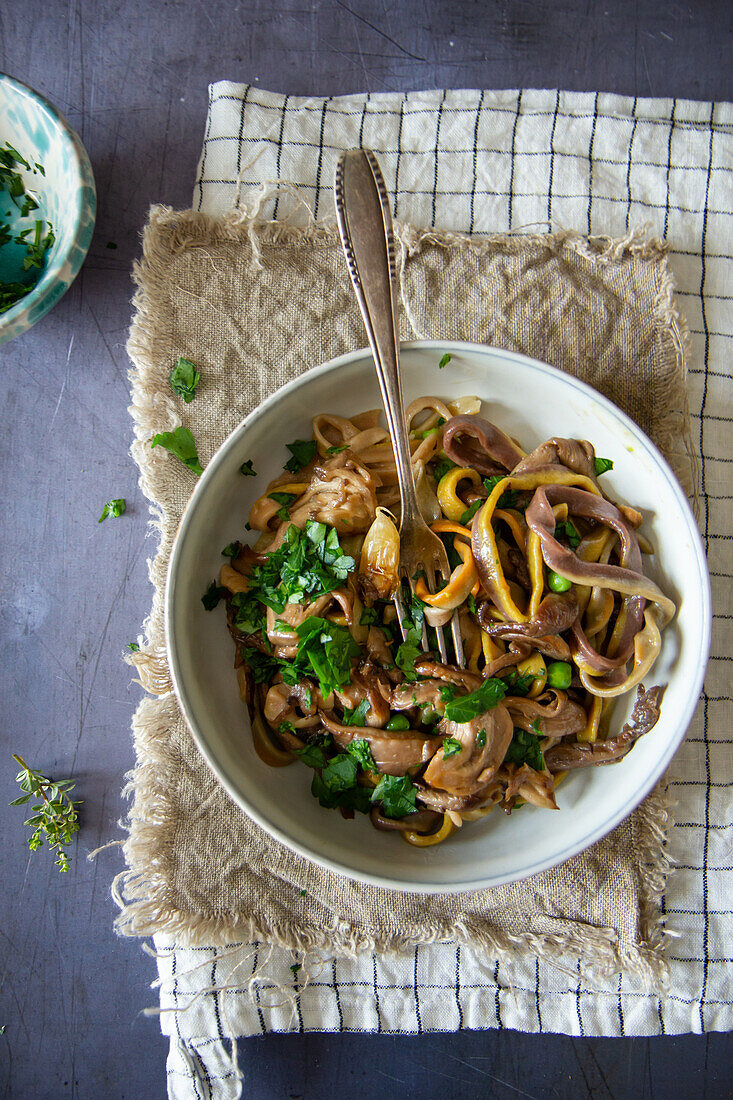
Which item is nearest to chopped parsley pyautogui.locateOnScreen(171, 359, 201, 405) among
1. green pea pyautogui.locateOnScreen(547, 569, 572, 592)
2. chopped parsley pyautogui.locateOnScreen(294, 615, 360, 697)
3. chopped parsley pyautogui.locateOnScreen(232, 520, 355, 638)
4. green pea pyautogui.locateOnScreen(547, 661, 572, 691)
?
chopped parsley pyautogui.locateOnScreen(232, 520, 355, 638)

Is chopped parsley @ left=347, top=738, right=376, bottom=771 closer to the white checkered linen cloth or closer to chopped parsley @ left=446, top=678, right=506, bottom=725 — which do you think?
chopped parsley @ left=446, top=678, right=506, bottom=725

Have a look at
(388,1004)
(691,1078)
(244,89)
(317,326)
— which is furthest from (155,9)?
(691,1078)

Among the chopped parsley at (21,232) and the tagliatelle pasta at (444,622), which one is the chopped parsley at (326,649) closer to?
the tagliatelle pasta at (444,622)

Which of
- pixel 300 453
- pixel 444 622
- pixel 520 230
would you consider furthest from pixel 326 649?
pixel 520 230

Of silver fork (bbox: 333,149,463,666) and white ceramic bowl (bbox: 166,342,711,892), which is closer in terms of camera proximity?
silver fork (bbox: 333,149,463,666)

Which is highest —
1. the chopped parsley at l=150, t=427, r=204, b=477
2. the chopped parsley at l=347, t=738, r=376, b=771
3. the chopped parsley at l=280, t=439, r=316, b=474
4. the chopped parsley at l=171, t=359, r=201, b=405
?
the chopped parsley at l=171, t=359, r=201, b=405

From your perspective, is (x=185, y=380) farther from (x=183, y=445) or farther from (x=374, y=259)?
(x=374, y=259)

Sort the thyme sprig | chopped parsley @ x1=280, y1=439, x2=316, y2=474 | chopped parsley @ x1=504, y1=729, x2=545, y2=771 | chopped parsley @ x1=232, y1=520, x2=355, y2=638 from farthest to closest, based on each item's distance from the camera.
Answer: the thyme sprig
chopped parsley @ x1=280, y1=439, x2=316, y2=474
chopped parsley @ x1=504, y1=729, x2=545, y2=771
chopped parsley @ x1=232, y1=520, x2=355, y2=638
